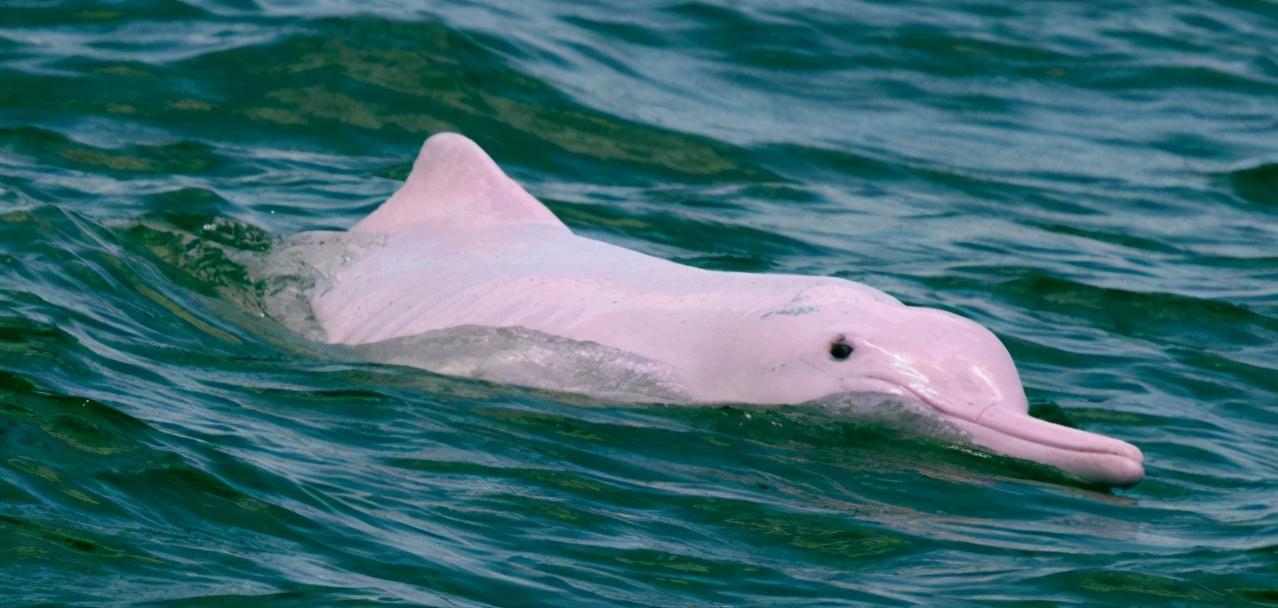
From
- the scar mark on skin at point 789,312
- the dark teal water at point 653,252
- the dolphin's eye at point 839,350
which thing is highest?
the scar mark on skin at point 789,312

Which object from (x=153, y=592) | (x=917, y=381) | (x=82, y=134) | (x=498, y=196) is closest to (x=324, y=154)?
(x=82, y=134)

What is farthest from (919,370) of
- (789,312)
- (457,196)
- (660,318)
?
(457,196)

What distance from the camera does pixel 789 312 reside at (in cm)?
936

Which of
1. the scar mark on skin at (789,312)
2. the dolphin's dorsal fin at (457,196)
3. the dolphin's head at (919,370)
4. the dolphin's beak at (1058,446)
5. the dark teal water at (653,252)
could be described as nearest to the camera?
the dark teal water at (653,252)

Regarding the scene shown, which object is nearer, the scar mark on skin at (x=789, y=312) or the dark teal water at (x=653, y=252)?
the dark teal water at (x=653, y=252)

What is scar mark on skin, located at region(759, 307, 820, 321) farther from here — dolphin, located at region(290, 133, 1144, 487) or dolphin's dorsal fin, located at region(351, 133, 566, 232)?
dolphin's dorsal fin, located at region(351, 133, 566, 232)

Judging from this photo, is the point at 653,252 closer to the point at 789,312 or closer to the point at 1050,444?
the point at 789,312

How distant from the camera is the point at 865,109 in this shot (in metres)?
18.7

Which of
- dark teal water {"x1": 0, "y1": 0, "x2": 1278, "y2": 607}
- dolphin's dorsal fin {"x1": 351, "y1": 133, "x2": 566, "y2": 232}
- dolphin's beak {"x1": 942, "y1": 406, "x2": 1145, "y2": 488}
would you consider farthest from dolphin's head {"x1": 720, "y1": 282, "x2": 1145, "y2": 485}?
dolphin's dorsal fin {"x1": 351, "y1": 133, "x2": 566, "y2": 232}

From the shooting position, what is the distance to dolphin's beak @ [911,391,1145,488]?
826 centimetres

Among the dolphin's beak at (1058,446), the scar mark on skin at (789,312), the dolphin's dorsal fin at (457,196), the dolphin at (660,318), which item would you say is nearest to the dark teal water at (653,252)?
the dolphin's beak at (1058,446)

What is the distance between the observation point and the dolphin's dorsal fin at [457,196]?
11406 millimetres

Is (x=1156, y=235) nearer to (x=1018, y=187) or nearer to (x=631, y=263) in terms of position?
(x=1018, y=187)

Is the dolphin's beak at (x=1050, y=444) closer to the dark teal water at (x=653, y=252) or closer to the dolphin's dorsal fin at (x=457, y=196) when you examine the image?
the dark teal water at (x=653, y=252)
